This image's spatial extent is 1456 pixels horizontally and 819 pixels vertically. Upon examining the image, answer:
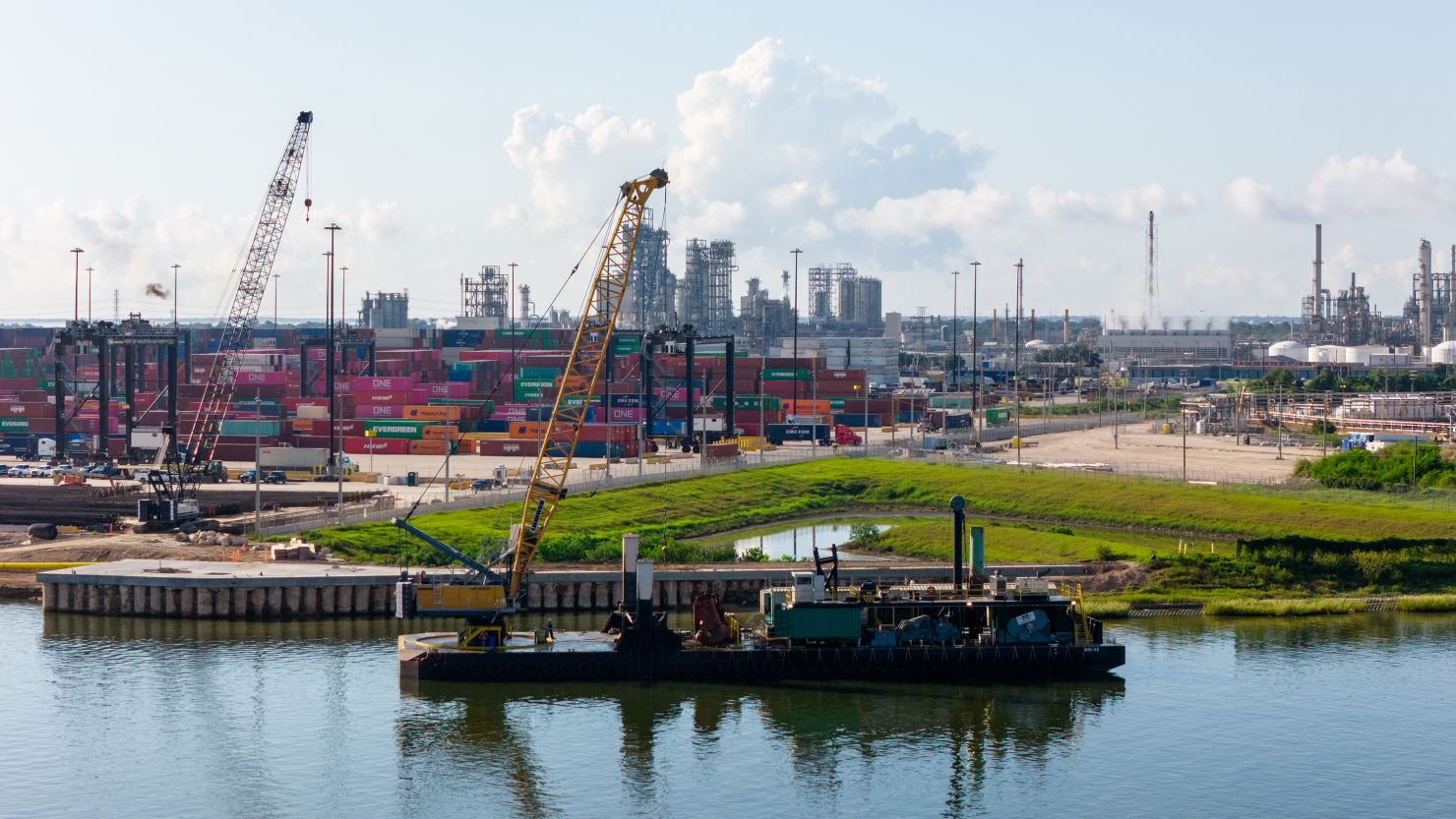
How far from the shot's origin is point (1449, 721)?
45.2m

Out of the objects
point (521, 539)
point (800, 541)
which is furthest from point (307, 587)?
point (800, 541)

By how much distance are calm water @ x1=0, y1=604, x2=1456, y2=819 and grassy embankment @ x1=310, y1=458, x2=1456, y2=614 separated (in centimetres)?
1018

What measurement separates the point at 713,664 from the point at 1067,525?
40.8 meters

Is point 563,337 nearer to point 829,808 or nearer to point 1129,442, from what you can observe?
point 1129,442

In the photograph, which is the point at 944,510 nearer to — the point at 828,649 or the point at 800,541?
the point at 800,541

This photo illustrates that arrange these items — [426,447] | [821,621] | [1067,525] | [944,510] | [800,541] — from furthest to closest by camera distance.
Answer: [426,447] → [944,510] → [1067,525] → [800,541] → [821,621]

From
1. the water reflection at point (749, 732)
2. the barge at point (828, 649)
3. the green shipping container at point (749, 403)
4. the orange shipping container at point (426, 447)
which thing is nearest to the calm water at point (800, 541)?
the barge at point (828, 649)

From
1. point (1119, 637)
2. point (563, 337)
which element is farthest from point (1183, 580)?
point (563, 337)

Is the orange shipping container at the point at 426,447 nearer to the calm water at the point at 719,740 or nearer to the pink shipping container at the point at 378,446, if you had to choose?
the pink shipping container at the point at 378,446

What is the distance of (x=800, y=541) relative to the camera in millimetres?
83438

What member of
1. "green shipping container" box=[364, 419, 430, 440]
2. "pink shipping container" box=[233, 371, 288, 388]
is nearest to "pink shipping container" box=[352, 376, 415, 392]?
"pink shipping container" box=[233, 371, 288, 388]

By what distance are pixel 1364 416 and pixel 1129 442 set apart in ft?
77.1

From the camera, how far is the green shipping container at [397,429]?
125062mm

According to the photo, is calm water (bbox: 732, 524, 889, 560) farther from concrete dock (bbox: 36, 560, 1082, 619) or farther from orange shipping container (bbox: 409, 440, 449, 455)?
orange shipping container (bbox: 409, 440, 449, 455)
